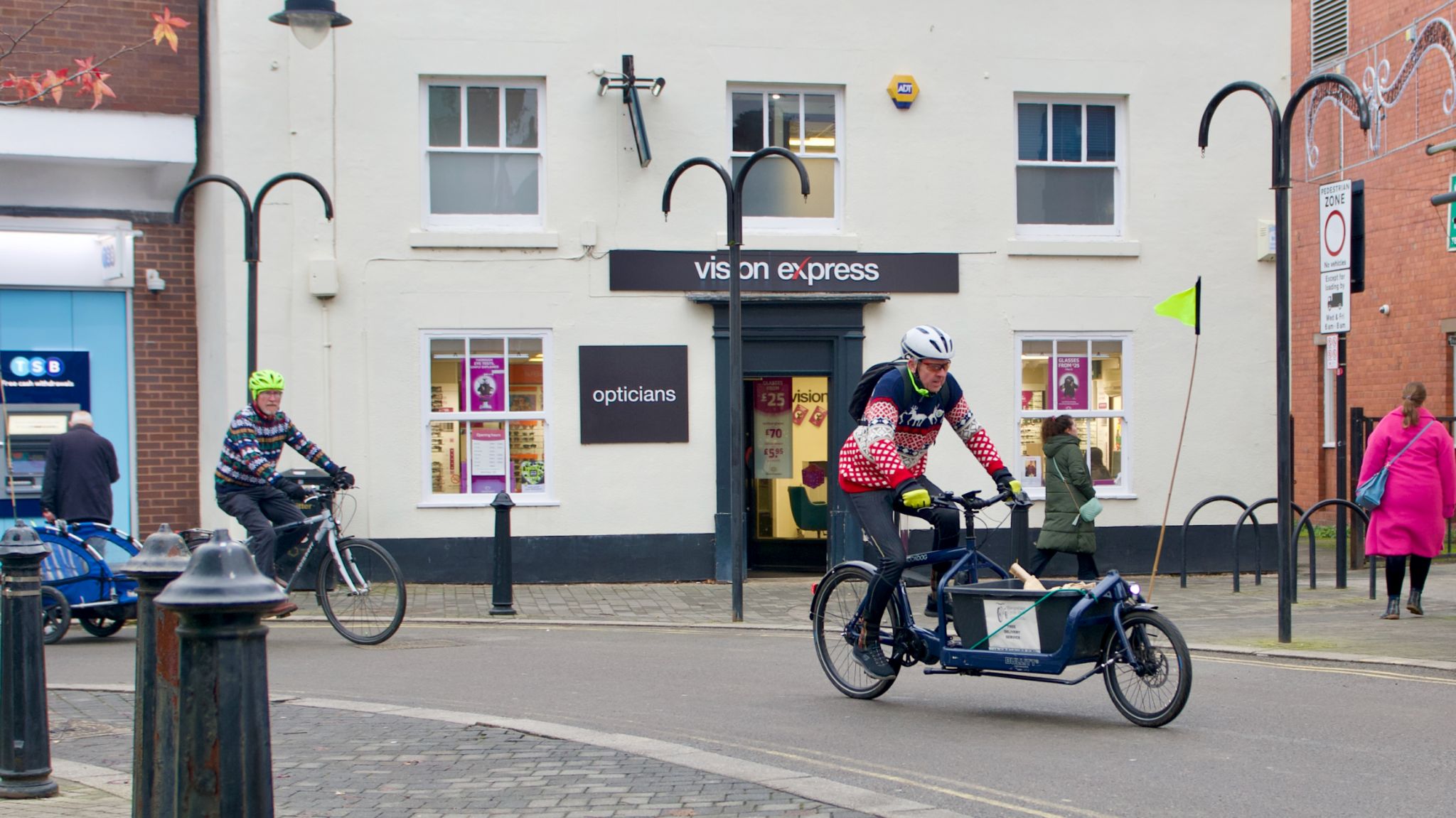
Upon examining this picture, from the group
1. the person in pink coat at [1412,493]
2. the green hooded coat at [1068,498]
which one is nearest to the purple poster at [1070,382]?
the green hooded coat at [1068,498]

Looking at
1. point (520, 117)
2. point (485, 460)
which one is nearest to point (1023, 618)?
point (485, 460)

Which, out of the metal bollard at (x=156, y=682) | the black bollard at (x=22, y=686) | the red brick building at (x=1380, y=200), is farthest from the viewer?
the red brick building at (x=1380, y=200)

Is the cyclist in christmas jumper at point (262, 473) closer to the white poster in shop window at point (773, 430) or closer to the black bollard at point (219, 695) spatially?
the white poster in shop window at point (773, 430)

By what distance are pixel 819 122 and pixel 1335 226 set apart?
5486 mm

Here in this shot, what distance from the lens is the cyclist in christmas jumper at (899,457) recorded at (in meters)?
7.45

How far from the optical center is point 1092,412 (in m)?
15.8

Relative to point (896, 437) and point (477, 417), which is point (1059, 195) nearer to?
point (477, 417)

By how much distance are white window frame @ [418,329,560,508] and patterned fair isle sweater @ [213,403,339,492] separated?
11.9 ft

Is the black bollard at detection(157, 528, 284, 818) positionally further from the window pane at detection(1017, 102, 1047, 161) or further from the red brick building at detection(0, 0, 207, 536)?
the window pane at detection(1017, 102, 1047, 161)

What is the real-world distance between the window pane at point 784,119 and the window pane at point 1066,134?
2.63m

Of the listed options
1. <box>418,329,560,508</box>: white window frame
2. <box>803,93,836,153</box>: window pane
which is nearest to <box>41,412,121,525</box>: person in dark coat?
<box>418,329,560,508</box>: white window frame

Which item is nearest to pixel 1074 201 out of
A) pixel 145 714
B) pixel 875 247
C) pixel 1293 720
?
pixel 875 247

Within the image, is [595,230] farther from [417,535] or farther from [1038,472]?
[1038,472]

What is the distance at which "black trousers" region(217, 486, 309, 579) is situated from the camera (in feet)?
34.9
